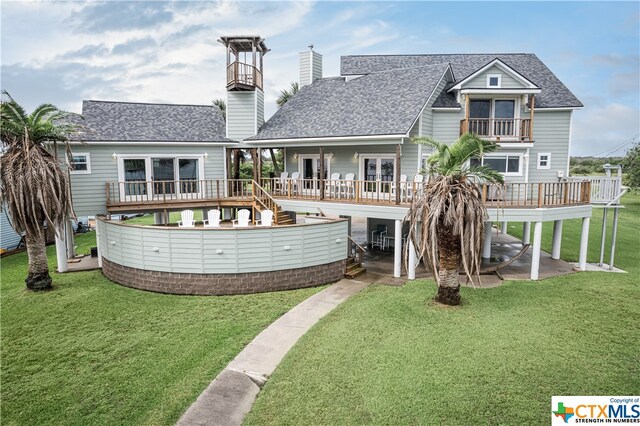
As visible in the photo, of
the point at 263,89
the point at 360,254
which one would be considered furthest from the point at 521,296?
the point at 263,89

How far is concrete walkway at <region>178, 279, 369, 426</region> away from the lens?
6742 mm

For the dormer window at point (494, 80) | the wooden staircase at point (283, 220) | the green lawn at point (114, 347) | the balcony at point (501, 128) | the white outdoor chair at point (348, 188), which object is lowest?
the green lawn at point (114, 347)

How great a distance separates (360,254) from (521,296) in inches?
256

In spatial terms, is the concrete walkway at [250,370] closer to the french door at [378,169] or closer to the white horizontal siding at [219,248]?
the white horizontal siding at [219,248]

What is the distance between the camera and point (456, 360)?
27.0 feet

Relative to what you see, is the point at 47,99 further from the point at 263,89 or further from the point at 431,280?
the point at 431,280

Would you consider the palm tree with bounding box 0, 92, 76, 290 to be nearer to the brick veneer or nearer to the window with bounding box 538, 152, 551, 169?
the brick veneer

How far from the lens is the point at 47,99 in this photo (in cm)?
1372

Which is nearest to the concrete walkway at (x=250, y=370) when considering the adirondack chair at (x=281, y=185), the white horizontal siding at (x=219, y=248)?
the white horizontal siding at (x=219, y=248)

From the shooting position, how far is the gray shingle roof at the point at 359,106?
17.1m

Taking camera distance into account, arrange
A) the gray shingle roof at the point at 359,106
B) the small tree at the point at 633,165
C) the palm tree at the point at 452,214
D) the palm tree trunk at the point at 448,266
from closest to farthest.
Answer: the palm tree at the point at 452,214, the palm tree trunk at the point at 448,266, the gray shingle roof at the point at 359,106, the small tree at the point at 633,165

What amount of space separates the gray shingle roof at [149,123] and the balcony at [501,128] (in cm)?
1215

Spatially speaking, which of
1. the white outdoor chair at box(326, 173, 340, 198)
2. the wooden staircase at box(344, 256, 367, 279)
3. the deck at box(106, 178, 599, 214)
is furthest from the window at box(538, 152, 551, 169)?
the wooden staircase at box(344, 256, 367, 279)

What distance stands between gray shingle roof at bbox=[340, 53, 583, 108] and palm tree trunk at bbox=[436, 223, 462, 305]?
9.62m
